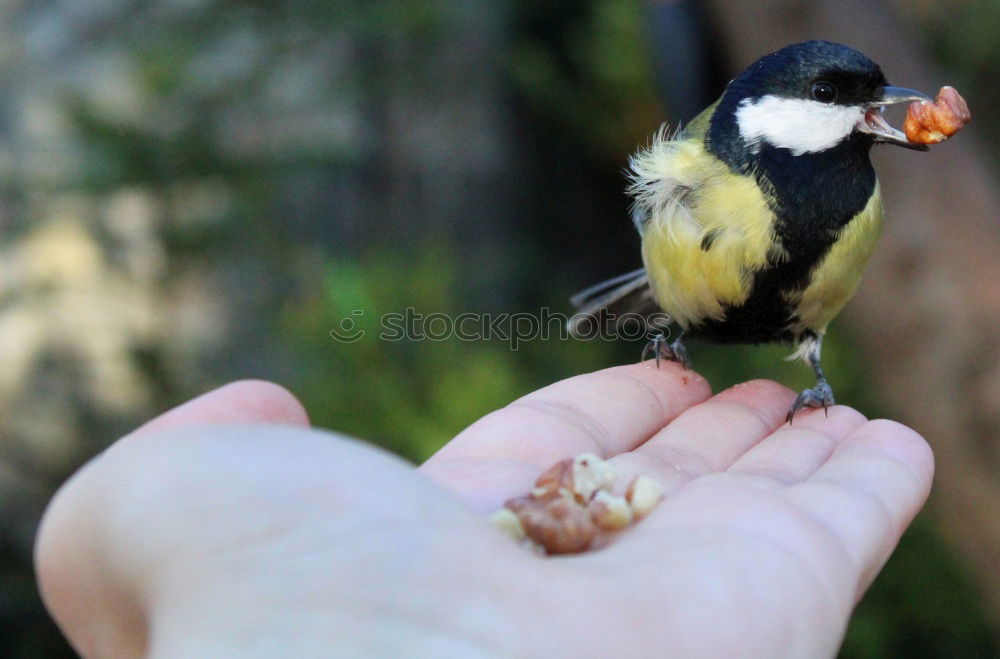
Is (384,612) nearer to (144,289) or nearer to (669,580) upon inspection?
(669,580)

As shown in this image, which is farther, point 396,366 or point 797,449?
point 396,366

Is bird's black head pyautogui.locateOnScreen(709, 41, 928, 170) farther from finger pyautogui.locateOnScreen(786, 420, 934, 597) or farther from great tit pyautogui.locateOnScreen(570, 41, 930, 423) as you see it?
finger pyautogui.locateOnScreen(786, 420, 934, 597)

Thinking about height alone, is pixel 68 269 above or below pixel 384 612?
below

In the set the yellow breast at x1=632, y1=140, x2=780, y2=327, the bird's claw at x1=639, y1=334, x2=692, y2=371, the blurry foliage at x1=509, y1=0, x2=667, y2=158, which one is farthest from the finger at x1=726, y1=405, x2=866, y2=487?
the blurry foliage at x1=509, y1=0, x2=667, y2=158

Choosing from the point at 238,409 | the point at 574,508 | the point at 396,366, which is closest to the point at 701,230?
the point at 574,508

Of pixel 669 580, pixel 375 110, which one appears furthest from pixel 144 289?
pixel 669 580

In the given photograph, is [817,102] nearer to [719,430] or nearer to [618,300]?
[719,430]

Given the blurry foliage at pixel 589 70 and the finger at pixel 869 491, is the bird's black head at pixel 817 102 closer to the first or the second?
the finger at pixel 869 491
